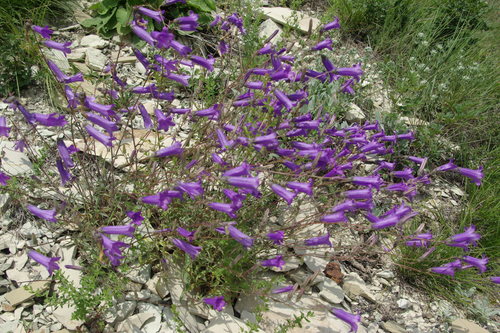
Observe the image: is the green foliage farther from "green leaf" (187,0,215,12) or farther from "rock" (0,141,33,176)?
"rock" (0,141,33,176)

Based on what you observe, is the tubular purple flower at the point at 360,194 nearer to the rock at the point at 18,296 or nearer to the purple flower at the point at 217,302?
the purple flower at the point at 217,302

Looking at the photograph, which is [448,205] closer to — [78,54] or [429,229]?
[429,229]

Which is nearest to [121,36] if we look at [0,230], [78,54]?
[78,54]

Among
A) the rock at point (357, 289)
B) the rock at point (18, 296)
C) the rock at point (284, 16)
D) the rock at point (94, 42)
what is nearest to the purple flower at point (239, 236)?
the rock at point (18, 296)

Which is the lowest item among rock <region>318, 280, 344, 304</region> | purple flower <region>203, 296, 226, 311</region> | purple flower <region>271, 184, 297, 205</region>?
rock <region>318, 280, 344, 304</region>

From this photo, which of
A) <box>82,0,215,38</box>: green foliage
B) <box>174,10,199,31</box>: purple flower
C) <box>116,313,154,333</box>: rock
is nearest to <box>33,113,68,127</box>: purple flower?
<box>174,10,199,31</box>: purple flower

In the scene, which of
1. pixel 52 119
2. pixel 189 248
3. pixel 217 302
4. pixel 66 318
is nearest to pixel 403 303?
pixel 217 302
